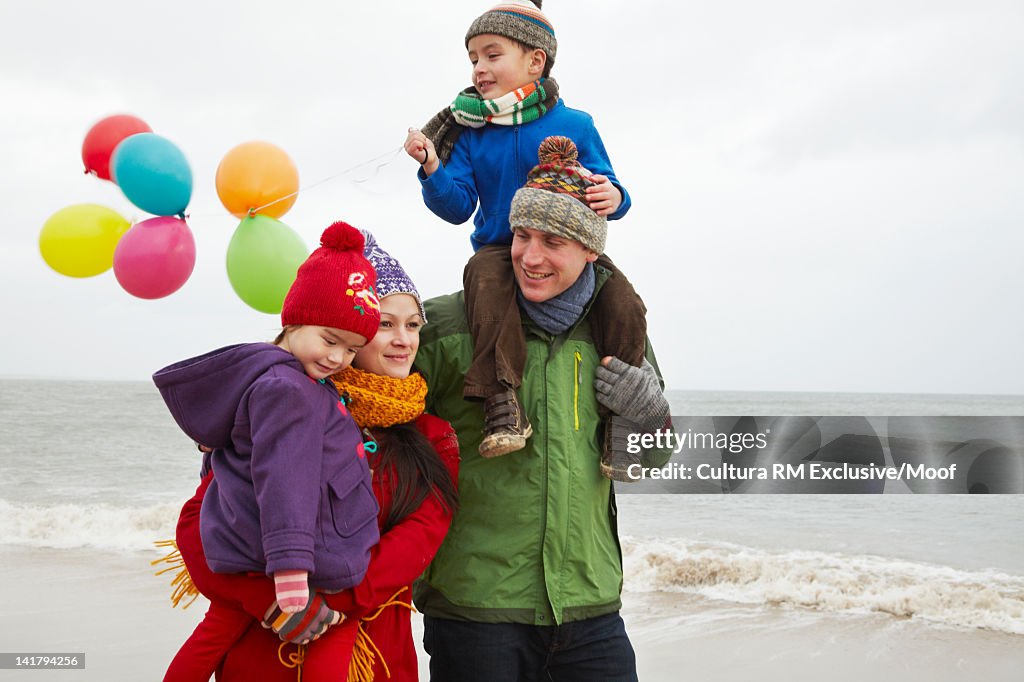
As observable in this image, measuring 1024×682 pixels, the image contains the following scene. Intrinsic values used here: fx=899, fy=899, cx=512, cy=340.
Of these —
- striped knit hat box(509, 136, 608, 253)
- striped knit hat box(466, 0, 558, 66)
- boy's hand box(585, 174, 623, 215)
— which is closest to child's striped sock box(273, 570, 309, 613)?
striped knit hat box(509, 136, 608, 253)

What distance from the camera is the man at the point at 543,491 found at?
79.0 inches

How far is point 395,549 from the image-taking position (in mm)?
1771

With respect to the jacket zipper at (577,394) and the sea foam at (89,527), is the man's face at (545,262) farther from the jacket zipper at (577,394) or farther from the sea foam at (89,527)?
the sea foam at (89,527)

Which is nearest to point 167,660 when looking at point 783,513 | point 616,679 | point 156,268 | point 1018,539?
point 156,268

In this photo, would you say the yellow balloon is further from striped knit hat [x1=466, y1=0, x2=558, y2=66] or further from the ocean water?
the ocean water

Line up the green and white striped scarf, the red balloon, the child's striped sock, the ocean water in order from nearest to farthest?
the child's striped sock → the green and white striped scarf → the red balloon → the ocean water

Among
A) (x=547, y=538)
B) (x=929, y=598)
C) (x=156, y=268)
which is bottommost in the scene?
(x=929, y=598)

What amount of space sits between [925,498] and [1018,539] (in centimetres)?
174

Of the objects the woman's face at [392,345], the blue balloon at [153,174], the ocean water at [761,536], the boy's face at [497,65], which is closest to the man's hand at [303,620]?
the woman's face at [392,345]

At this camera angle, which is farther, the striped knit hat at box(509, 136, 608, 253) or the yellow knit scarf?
the striped knit hat at box(509, 136, 608, 253)

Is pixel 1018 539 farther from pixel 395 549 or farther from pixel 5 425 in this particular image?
pixel 5 425

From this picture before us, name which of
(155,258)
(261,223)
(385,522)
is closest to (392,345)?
(385,522)

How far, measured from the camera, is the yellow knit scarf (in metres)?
1.83

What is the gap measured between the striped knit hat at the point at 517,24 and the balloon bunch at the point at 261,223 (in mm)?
807
